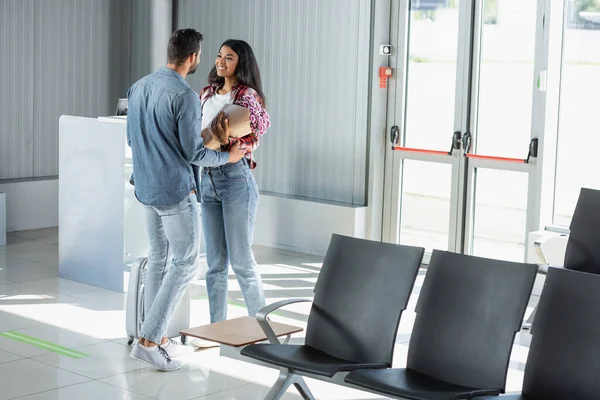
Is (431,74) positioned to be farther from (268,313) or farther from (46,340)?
(268,313)

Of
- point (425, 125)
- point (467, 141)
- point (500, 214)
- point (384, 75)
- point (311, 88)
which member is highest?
point (384, 75)

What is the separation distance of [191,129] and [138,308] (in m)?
1.23

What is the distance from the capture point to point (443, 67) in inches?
324

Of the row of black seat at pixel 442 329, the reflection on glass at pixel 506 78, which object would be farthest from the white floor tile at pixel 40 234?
the row of black seat at pixel 442 329

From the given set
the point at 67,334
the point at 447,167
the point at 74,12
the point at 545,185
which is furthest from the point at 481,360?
the point at 74,12

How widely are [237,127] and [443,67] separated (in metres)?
3.46

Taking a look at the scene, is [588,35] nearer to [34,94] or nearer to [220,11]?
[220,11]

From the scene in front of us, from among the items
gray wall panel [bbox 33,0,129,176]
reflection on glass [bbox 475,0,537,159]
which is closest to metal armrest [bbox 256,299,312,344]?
reflection on glass [bbox 475,0,537,159]

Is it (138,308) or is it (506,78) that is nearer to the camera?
(138,308)

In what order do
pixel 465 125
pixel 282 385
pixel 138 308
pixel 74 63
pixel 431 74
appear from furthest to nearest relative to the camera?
pixel 74 63 < pixel 431 74 < pixel 465 125 < pixel 138 308 < pixel 282 385

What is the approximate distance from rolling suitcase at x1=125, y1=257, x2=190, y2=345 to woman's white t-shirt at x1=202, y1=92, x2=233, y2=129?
90 centimetres

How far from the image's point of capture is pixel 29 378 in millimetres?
5168

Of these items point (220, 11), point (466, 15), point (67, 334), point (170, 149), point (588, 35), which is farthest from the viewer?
point (220, 11)

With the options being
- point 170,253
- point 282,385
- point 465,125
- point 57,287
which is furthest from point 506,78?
point 282,385
